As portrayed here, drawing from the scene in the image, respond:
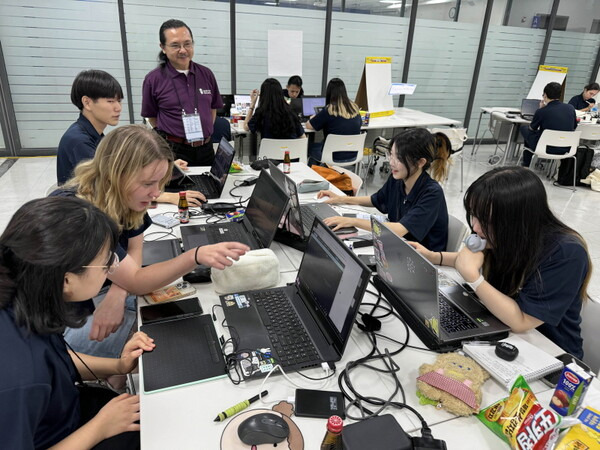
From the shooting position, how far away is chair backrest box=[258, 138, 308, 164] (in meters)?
3.73

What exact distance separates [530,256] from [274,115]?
10.0 ft

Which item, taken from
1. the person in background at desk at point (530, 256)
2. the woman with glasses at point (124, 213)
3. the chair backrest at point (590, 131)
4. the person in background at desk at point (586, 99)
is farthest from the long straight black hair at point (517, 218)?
the person in background at desk at point (586, 99)

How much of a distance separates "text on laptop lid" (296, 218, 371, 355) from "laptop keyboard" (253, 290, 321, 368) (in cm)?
7

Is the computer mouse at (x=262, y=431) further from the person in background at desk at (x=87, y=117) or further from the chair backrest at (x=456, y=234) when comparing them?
the person in background at desk at (x=87, y=117)

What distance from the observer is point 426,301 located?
125 centimetres

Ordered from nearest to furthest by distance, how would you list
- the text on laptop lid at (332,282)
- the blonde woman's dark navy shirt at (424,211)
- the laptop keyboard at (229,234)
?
the text on laptop lid at (332,282), the laptop keyboard at (229,234), the blonde woman's dark navy shirt at (424,211)

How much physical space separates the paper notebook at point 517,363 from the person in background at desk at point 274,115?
10.3ft

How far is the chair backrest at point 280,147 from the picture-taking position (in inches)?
147

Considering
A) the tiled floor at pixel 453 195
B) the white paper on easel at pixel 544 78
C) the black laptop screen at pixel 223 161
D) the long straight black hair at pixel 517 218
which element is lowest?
the tiled floor at pixel 453 195

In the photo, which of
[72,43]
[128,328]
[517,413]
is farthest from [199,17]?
[517,413]

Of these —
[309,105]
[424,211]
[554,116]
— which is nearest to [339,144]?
[309,105]

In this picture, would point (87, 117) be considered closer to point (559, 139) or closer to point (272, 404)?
point (272, 404)

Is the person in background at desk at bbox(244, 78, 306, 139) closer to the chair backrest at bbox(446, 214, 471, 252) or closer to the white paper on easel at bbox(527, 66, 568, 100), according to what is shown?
the chair backrest at bbox(446, 214, 471, 252)

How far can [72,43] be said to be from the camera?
5258 millimetres
